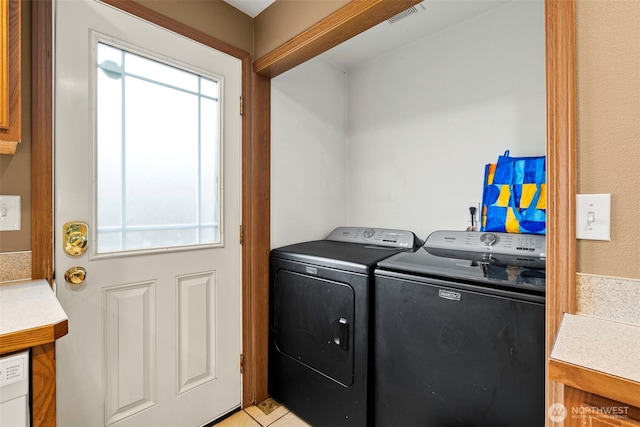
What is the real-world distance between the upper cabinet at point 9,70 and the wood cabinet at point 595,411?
1.64m

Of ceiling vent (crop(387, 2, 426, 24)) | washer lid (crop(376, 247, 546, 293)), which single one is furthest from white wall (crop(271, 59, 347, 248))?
washer lid (crop(376, 247, 546, 293))

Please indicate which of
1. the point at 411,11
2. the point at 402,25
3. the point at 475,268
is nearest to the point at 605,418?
the point at 475,268

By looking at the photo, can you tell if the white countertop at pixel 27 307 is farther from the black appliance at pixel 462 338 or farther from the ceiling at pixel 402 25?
the ceiling at pixel 402 25

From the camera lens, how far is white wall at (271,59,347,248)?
79.7 inches

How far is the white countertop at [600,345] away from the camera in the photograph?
548mm

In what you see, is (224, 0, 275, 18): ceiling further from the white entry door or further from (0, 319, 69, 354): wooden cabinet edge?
(0, 319, 69, 354): wooden cabinet edge

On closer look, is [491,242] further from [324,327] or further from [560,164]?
[324,327]

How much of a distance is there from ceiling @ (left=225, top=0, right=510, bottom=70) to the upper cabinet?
3.66 ft

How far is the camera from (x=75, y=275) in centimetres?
126

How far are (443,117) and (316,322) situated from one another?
5.35 feet

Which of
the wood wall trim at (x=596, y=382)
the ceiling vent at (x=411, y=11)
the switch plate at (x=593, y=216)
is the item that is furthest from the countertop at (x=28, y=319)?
the ceiling vent at (x=411, y=11)

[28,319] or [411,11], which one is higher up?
[411,11]

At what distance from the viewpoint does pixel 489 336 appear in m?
1.10

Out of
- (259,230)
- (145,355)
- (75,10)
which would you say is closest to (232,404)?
(145,355)
